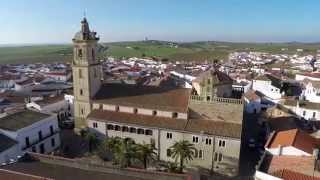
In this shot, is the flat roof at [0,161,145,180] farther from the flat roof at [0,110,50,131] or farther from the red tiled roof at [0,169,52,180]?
the flat roof at [0,110,50,131]

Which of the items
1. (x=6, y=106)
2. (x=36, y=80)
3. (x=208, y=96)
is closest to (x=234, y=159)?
(x=208, y=96)

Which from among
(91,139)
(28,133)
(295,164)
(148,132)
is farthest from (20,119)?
(295,164)

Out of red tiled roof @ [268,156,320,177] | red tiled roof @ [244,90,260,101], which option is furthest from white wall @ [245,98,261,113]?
red tiled roof @ [268,156,320,177]

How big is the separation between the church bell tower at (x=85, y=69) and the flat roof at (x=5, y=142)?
1348 centimetres

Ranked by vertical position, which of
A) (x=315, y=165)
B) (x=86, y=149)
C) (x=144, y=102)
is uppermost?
(x=144, y=102)

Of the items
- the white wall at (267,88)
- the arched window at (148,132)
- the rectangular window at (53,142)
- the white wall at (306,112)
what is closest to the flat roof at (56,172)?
the arched window at (148,132)

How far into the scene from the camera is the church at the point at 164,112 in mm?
44281

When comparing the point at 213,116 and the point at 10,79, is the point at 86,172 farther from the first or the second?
the point at 10,79

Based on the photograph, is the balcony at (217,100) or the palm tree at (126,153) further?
the balcony at (217,100)

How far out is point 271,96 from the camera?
84.0 meters

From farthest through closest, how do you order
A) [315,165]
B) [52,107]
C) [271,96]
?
[271,96]
[52,107]
[315,165]

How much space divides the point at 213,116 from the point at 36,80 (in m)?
75.3

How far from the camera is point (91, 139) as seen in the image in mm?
48188

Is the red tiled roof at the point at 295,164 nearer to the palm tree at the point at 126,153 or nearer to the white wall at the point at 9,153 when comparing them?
the palm tree at the point at 126,153
